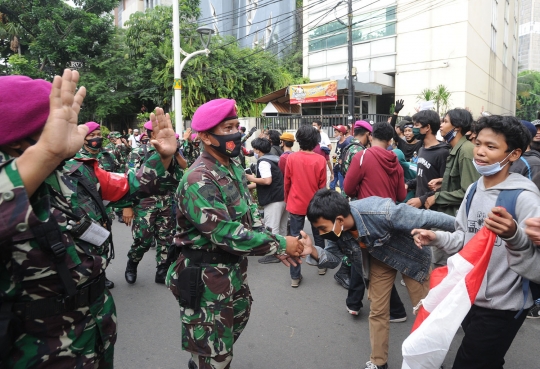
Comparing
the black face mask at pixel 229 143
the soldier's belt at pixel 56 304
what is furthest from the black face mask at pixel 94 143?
the soldier's belt at pixel 56 304

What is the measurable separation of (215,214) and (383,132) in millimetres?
2429

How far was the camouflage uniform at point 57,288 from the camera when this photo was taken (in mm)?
1449

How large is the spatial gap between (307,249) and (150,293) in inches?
112

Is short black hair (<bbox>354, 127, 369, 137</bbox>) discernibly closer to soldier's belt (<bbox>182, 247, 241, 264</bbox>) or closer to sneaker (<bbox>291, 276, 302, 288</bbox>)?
sneaker (<bbox>291, 276, 302, 288</bbox>)

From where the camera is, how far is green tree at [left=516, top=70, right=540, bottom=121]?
171 ft

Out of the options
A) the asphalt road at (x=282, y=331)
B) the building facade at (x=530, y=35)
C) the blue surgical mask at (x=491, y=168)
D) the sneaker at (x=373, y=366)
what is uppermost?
the building facade at (x=530, y=35)

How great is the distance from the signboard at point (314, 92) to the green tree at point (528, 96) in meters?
42.1

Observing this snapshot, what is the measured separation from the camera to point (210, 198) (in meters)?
2.18

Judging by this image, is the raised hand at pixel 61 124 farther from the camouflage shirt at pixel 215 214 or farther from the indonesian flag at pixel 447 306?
the indonesian flag at pixel 447 306

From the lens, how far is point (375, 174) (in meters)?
3.88

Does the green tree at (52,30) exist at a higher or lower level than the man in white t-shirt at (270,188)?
higher

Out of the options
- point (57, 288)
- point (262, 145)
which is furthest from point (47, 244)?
point (262, 145)

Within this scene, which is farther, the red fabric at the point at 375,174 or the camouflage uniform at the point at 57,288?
the red fabric at the point at 375,174

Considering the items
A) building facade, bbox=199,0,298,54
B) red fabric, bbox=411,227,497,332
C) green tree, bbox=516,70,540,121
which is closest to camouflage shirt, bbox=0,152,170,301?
red fabric, bbox=411,227,497,332
